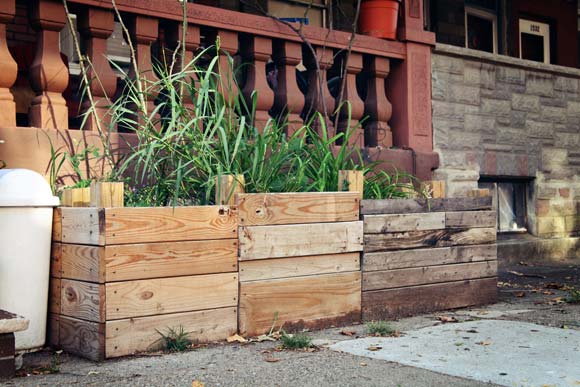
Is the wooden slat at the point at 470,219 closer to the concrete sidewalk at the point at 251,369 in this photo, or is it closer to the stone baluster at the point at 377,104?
the concrete sidewalk at the point at 251,369

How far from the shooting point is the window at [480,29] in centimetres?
1135

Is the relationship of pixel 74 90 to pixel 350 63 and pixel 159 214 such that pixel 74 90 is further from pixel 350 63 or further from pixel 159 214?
pixel 159 214

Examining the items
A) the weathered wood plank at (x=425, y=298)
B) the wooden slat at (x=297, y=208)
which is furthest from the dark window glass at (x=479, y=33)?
the wooden slat at (x=297, y=208)

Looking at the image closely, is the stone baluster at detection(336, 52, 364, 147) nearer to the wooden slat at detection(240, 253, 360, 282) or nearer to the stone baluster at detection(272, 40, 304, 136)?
the stone baluster at detection(272, 40, 304, 136)

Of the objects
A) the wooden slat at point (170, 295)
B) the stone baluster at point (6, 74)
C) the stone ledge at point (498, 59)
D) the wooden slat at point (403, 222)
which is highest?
the stone ledge at point (498, 59)

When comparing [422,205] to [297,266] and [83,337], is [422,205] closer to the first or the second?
[297,266]

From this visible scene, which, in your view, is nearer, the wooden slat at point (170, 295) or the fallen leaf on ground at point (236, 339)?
the wooden slat at point (170, 295)

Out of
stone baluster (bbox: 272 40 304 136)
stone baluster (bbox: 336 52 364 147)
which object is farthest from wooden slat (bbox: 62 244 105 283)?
stone baluster (bbox: 336 52 364 147)

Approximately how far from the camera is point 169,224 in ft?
12.6

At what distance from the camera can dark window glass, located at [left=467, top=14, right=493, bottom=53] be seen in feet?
37.3

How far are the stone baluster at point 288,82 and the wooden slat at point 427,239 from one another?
156 cm

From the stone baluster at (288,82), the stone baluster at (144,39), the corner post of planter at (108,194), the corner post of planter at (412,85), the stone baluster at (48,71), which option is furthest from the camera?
the corner post of planter at (412,85)

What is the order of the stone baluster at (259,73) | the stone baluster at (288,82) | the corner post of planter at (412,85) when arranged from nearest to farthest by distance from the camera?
the stone baluster at (259,73)
the stone baluster at (288,82)
the corner post of planter at (412,85)

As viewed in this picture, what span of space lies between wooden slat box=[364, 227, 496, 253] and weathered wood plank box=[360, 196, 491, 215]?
14 centimetres
